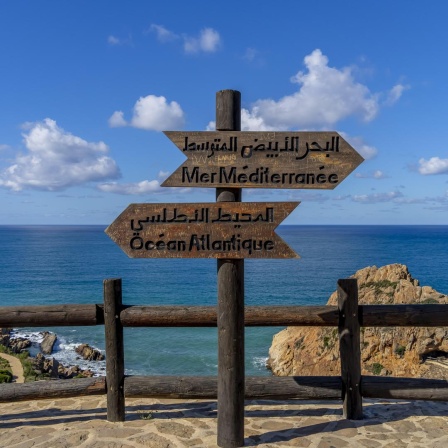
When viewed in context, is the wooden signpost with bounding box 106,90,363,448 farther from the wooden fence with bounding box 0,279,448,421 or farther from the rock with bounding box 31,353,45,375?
the rock with bounding box 31,353,45,375

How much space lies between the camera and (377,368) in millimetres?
15523

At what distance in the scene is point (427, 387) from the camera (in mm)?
5973

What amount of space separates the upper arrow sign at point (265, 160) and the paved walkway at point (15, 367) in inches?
731

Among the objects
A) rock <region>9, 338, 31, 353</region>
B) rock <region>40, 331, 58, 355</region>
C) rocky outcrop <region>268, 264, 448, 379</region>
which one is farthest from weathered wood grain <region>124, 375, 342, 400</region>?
rock <region>9, 338, 31, 353</region>

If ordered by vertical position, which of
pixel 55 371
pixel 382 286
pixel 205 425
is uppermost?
pixel 382 286

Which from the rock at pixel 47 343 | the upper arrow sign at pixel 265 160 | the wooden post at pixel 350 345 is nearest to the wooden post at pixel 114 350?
the upper arrow sign at pixel 265 160

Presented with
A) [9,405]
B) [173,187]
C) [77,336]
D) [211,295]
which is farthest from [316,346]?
[211,295]

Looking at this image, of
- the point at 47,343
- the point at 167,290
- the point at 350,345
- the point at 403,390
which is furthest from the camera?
the point at 167,290

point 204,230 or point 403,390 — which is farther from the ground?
point 204,230

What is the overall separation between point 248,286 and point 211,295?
5678 mm

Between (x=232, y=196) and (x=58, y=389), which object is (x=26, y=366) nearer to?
(x=58, y=389)

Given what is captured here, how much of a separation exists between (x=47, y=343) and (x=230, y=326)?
97.7 ft

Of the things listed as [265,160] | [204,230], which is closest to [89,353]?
[204,230]

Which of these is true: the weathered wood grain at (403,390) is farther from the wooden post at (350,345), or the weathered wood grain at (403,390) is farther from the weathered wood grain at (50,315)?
the weathered wood grain at (50,315)
